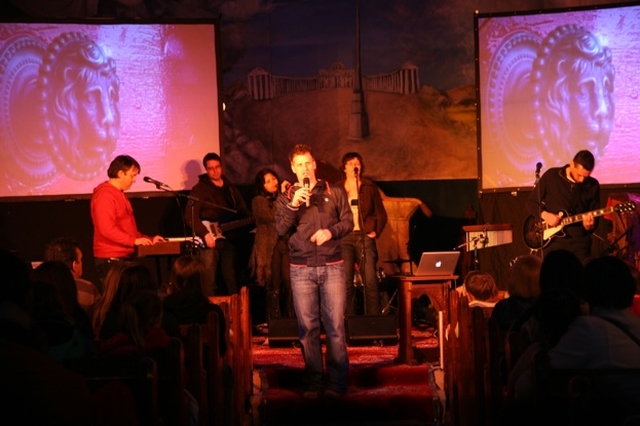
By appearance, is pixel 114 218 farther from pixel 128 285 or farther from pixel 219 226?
pixel 128 285

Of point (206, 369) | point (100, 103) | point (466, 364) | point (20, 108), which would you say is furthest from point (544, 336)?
point (20, 108)

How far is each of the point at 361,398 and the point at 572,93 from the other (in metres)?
5.55

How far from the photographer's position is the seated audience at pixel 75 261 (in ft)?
24.5

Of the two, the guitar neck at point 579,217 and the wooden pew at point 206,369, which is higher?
the guitar neck at point 579,217

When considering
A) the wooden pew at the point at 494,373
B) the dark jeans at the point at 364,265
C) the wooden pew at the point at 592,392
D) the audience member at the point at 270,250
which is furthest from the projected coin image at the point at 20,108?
the wooden pew at the point at 592,392

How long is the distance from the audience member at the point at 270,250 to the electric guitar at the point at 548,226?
8.58ft

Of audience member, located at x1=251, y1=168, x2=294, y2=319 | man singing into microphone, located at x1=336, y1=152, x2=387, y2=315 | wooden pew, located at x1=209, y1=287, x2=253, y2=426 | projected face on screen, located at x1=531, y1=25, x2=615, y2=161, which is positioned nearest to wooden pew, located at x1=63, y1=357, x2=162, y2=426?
wooden pew, located at x1=209, y1=287, x2=253, y2=426

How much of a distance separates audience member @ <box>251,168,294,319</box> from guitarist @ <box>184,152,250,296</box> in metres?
0.26

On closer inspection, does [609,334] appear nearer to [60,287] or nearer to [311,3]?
[60,287]

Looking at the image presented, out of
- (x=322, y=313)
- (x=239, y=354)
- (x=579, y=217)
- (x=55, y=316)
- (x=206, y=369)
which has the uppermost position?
(x=579, y=217)

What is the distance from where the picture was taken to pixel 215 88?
1165 centimetres

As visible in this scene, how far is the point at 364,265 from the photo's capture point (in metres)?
10.3

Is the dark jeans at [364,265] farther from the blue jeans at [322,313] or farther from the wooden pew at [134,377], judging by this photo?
the wooden pew at [134,377]

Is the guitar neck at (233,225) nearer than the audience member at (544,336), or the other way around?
the audience member at (544,336)
